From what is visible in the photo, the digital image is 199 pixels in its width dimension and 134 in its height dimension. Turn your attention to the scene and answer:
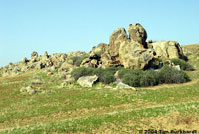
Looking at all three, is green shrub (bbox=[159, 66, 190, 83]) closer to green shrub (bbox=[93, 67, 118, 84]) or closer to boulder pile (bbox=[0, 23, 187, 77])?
boulder pile (bbox=[0, 23, 187, 77])

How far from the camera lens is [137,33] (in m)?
59.1

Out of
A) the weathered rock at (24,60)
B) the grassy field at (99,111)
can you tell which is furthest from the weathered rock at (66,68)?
the weathered rock at (24,60)

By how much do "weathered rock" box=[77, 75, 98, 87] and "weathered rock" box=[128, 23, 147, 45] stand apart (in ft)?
59.9

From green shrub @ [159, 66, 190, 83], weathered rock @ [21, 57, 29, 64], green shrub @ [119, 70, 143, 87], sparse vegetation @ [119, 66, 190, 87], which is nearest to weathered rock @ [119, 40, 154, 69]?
green shrub @ [119, 70, 143, 87]

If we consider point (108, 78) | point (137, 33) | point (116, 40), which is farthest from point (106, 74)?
point (137, 33)

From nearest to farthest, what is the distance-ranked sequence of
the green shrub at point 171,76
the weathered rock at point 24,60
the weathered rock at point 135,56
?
1. the green shrub at point 171,76
2. the weathered rock at point 135,56
3. the weathered rock at point 24,60

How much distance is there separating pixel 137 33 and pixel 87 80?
2149 centimetres

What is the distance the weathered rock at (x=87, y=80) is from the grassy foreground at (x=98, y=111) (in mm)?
1818

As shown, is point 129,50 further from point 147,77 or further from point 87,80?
point 87,80

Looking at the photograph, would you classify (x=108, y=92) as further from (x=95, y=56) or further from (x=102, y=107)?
(x=95, y=56)

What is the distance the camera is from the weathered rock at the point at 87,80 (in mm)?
46812

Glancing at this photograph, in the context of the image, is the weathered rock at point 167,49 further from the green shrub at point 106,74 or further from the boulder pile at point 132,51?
the green shrub at point 106,74

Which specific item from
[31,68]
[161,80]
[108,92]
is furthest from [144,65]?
[31,68]

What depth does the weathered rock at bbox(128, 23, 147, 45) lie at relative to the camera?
5888 centimetres
